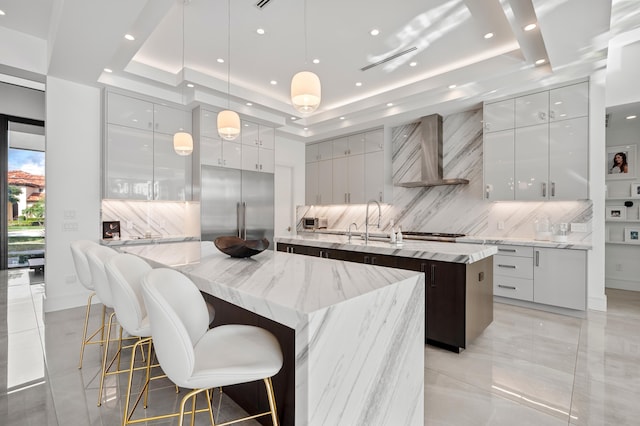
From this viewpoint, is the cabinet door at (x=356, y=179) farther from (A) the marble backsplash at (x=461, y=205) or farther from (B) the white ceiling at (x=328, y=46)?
(B) the white ceiling at (x=328, y=46)

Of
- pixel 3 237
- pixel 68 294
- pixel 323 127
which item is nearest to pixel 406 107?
pixel 323 127

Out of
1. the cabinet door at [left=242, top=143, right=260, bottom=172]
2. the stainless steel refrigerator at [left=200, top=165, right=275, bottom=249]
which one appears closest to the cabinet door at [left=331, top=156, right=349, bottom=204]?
the stainless steel refrigerator at [left=200, top=165, right=275, bottom=249]

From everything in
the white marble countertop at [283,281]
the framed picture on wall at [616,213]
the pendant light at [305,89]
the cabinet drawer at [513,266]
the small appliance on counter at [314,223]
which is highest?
the pendant light at [305,89]

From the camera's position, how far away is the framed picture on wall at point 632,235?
4781 millimetres

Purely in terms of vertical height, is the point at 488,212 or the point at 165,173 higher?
the point at 165,173

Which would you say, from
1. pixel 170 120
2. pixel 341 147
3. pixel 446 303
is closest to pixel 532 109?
pixel 446 303

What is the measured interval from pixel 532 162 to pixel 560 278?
1.46 metres

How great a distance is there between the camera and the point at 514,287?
4043 mm

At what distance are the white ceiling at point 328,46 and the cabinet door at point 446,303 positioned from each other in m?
2.24

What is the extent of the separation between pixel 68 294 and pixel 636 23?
6.83 m

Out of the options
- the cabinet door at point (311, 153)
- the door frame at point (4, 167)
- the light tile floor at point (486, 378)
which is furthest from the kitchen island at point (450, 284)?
the door frame at point (4, 167)

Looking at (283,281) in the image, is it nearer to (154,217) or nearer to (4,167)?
(154,217)

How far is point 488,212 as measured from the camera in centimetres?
481

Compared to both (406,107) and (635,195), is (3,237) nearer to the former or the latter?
(406,107)
